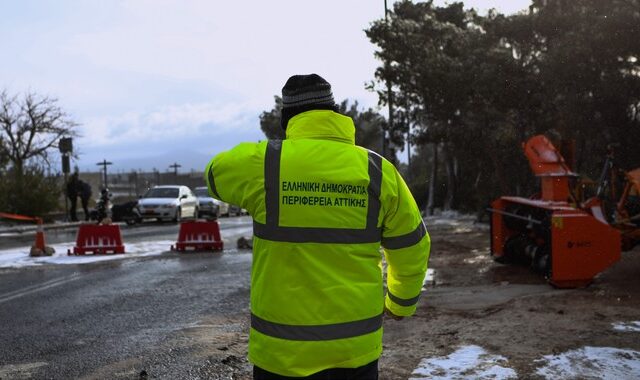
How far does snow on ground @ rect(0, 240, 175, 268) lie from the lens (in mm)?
12476

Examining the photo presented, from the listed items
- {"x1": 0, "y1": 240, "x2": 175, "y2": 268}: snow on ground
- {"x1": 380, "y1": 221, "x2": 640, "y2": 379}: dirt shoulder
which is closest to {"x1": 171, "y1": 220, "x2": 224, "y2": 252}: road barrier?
{"x1": 0, "y1": 240, "x2": 175, "y2": 268}: snow on ground

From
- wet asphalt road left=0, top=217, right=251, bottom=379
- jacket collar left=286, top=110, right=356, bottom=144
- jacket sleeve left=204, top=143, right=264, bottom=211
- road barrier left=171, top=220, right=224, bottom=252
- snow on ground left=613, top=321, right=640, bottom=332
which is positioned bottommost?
wet asphalt road left=0, top=217, right=251, bottom=379

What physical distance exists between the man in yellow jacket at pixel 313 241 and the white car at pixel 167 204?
79.1 feet

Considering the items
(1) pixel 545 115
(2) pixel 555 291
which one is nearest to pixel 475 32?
(1) pixel 545 115

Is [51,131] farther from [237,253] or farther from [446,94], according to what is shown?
[237,253]

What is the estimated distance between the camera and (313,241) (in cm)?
235

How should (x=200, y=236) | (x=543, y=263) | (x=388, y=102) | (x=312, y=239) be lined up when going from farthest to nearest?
(x=388, y=102)
(x=200, y=236)
(x=543, y=263)
(x=312, y=239)

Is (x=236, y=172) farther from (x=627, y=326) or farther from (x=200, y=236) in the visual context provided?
(x=200, y=236)

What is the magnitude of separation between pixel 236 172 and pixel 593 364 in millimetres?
3672

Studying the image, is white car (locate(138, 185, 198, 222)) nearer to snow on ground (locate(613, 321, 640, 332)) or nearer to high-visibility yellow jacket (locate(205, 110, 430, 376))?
snow on ground (locate(613, 321, 640, 332))

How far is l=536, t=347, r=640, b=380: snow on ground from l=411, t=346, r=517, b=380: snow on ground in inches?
11.3

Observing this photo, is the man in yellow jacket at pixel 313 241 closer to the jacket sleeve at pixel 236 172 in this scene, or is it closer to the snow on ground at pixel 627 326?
the jacket sleeve at pixel 236 172

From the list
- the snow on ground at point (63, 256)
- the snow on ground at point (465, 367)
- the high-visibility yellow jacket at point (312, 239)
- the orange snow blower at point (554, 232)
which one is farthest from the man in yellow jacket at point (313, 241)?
the snow on ground at point (63, 256)

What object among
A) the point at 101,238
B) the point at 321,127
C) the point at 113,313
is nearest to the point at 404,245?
the point at 321,127
